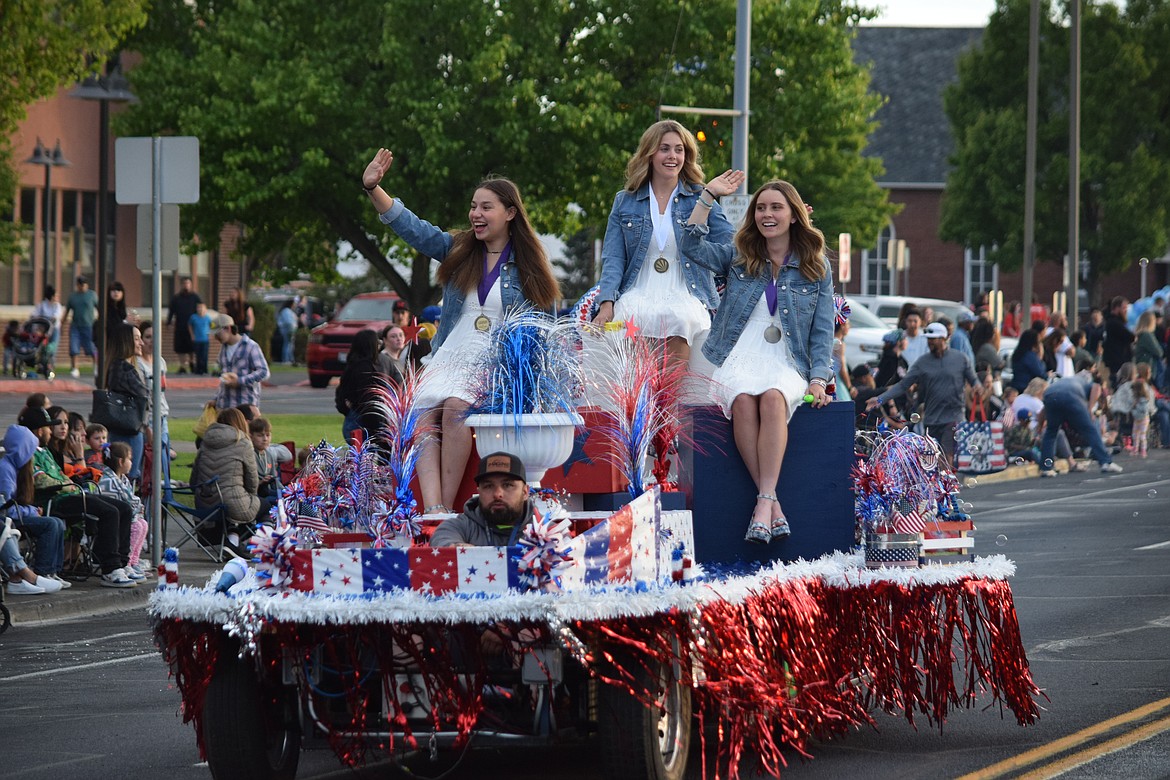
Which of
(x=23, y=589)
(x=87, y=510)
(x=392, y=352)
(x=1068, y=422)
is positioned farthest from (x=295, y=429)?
(x=23, y=589)

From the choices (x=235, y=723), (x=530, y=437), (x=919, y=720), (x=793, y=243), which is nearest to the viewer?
(x=235, y=723)

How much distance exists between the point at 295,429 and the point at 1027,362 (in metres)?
9.89

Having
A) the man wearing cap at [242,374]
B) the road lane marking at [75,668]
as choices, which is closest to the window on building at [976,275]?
the man wearing cap at [242,374]

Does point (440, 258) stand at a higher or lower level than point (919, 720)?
higher

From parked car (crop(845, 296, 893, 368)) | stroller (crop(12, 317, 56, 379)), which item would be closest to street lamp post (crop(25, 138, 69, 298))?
stroller (crop(12, 317, 56, 379))

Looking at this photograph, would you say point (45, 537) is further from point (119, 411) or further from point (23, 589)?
point (119, 411)

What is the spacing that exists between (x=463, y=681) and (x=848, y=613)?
85.0 inches

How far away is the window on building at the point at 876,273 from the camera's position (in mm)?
69562

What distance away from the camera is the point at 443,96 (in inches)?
1355

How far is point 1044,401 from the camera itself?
82.6 ft

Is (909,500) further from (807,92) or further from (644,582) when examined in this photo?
(807,92)

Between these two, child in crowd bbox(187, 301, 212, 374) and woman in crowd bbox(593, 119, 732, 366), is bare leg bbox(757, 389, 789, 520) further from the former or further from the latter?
child in crowd bbox(187, 301, 212, 374)

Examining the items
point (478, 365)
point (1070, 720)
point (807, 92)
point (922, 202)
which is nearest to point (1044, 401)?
point (807, 92)

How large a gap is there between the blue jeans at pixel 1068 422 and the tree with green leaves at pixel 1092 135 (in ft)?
112
